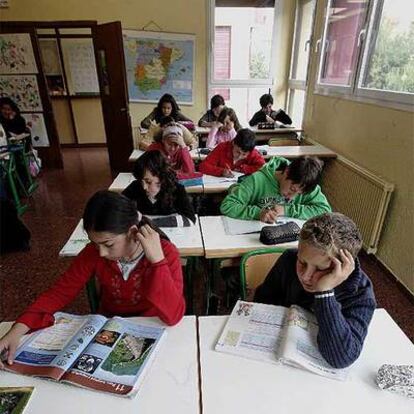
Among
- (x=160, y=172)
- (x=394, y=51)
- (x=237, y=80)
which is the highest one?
(x=394, y=51)

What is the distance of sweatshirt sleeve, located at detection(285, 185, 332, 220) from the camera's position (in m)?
1.84

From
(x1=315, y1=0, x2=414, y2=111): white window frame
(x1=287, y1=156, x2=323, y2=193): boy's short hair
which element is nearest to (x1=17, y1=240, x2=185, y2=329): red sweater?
(x1=287, y1=156, x2=323, y2=193): boy's short hair

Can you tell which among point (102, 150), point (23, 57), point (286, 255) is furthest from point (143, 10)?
point (286, 255)

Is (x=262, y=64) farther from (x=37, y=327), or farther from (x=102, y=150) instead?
(x=37, y=327)

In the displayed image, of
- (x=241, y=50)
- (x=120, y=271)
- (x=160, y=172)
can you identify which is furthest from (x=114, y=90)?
(x=120, y=271)

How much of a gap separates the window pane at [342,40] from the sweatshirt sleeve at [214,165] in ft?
5.13

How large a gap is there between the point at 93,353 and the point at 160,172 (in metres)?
1.16

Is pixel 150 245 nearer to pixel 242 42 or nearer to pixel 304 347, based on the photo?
pixel 304 347

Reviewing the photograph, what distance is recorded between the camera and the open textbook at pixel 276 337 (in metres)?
0.87

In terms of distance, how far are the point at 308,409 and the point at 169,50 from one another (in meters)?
5.56

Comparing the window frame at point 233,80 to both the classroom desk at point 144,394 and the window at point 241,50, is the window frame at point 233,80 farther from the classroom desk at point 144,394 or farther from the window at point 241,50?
the classroom desk at point 144,394

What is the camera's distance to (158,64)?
5340 mm

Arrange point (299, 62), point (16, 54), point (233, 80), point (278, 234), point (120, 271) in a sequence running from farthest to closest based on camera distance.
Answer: point (233, 80)
point (299, 62)
point (16, 54)
point (278, 234)
point (120, 271)

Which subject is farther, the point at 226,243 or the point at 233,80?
the point at 233,80
